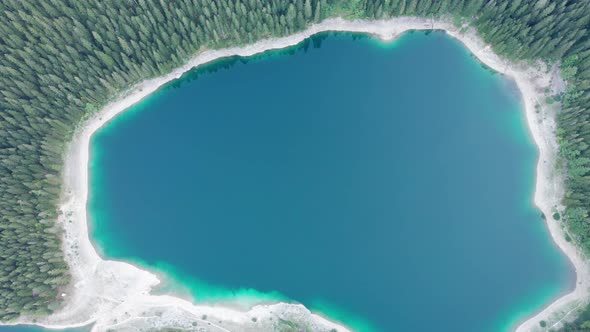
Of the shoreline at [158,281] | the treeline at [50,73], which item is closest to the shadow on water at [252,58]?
the treeline at [50,73]

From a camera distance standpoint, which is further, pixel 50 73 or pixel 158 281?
pixel 158 281

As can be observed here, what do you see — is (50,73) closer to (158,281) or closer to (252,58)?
(252,58)

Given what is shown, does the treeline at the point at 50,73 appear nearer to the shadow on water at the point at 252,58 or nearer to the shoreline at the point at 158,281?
the shoreline at the point at 158,281

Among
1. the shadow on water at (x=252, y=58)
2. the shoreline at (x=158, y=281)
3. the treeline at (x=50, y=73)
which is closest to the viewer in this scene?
the treeline at (x=50, y=73)

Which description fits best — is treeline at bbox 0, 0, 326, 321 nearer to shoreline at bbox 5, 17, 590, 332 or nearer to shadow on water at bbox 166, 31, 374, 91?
shoreline at bbox 5, 17, 590, 332

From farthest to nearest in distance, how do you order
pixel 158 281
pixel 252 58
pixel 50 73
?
1. pixel 252 58
2. pixel 158 281
3. pixel 50 73

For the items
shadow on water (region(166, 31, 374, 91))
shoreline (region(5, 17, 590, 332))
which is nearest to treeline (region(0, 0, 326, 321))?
shoreline (region(5, 17, 590, 332))

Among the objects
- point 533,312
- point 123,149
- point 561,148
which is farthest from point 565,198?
point 123,149

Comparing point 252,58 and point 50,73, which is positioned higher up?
point 252,58

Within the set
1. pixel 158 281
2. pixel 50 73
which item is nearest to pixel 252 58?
pixel 50 73

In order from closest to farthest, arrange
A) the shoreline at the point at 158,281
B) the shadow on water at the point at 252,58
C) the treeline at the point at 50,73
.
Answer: the treeline at the point at 50,73, the shoreline at the point at 158,281, the shadow on water at the point at 252,58
